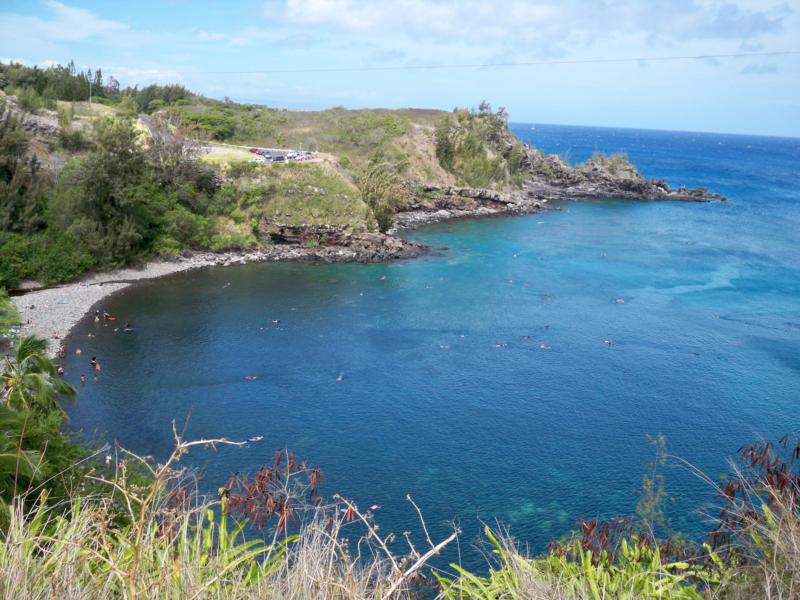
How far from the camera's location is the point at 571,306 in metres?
43.6

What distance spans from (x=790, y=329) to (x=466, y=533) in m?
31.3

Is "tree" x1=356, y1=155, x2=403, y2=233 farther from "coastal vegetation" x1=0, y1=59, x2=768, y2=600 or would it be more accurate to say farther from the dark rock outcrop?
the dark rock outcrop

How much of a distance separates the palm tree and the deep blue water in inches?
265

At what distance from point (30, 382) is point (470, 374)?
67.4ft

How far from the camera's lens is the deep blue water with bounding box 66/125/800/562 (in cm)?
2366

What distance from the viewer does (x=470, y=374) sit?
32312 mm

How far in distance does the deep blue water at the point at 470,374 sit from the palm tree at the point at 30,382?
22.1 feet

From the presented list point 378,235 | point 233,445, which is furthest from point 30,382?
point 378,235

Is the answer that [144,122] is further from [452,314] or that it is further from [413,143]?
[452,314]

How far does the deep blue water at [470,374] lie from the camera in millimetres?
23656

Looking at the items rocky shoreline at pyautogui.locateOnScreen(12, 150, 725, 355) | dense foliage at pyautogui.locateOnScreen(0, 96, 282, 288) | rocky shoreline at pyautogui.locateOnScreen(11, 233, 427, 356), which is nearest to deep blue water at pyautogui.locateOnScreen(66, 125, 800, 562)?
rocky shoreline at pyautogui.locateOnScreen(11, 233, 427, 356)

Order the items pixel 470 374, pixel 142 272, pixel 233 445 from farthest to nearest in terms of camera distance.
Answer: pixel 142 272
pixel 470 374
pixel 233 445

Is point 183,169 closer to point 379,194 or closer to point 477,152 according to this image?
point 379,194

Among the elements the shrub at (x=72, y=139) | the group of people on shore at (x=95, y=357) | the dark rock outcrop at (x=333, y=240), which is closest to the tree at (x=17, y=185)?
the shrub at (x=72, y=139)
